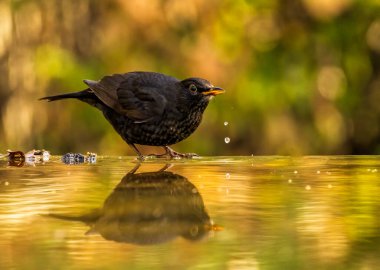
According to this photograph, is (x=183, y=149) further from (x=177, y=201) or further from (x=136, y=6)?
(x=177, y=201)

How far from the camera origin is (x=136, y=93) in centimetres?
636

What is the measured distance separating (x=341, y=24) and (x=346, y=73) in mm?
491

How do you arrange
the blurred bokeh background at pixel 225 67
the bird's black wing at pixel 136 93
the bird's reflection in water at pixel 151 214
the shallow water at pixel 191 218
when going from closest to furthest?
the shallow water at pixel 191 218
the bird's reflection in water at pixel 151 214
the bird's black wing at pixel 136 93
the blurred bokeh background at pixel 225 67

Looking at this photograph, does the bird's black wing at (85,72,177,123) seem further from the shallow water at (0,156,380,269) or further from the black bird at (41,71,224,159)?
the shallow water at (0,156,380,269)

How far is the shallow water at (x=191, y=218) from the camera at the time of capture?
7.68 feet

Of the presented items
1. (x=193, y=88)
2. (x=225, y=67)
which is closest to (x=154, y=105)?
(x=193, y=88)

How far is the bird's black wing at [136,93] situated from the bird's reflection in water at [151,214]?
1.91 meters

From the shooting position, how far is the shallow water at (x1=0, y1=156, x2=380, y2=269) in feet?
7.68

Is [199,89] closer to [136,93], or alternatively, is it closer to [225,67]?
Answer: [136,93]

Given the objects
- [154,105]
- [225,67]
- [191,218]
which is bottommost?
[191,218]

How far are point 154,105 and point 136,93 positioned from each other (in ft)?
1.00

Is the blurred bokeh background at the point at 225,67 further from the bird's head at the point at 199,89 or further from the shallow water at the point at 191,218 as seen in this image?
the shallow water at the point at 191,218

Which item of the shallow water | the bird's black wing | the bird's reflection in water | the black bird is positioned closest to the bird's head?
the black bird

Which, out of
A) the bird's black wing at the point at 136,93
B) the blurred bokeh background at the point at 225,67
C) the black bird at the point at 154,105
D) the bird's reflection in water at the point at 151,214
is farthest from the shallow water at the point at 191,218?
the blurred bokeh background at the point at 225,67
